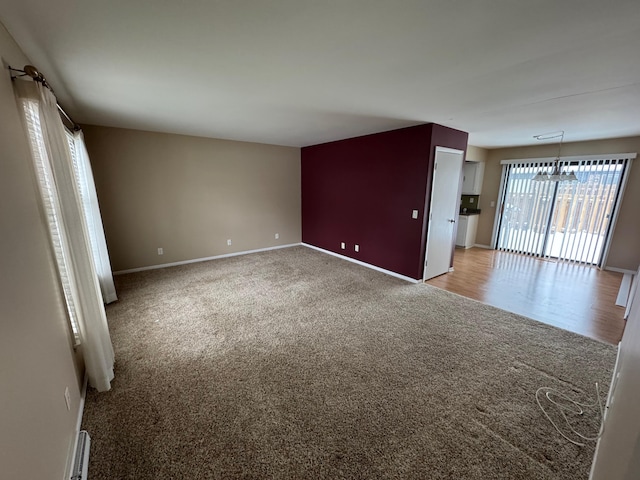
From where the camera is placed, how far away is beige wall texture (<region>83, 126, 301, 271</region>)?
4145mm

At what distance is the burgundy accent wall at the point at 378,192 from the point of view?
3844 mm

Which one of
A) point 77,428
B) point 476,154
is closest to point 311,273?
point 77,428

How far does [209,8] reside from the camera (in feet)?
4.26

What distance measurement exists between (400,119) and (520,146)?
13.5 ft

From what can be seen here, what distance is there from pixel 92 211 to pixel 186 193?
174cm

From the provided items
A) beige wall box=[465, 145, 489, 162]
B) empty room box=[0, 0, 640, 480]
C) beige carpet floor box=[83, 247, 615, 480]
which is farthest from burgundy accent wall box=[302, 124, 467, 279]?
beige wall box=[465, 145, 489, 162]

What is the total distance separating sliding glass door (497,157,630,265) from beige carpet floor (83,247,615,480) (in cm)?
370

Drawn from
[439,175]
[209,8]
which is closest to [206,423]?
[209,8]

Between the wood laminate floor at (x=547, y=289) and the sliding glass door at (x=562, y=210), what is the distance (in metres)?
0.45

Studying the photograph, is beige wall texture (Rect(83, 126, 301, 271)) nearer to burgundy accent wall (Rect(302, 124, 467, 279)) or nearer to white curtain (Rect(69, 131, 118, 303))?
burgundy accent wall (Rect(302, 124, 467, 279))

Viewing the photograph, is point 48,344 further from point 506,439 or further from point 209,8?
point 506,439

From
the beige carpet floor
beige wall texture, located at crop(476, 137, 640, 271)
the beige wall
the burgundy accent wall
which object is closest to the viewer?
the beige carpet floor

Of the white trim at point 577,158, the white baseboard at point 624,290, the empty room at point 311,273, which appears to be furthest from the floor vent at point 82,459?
the white trim at point 577,158

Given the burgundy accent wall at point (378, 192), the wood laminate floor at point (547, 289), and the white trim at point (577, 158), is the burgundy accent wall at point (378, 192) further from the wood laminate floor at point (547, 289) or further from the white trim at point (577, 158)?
the white trim at point (577, 158)
